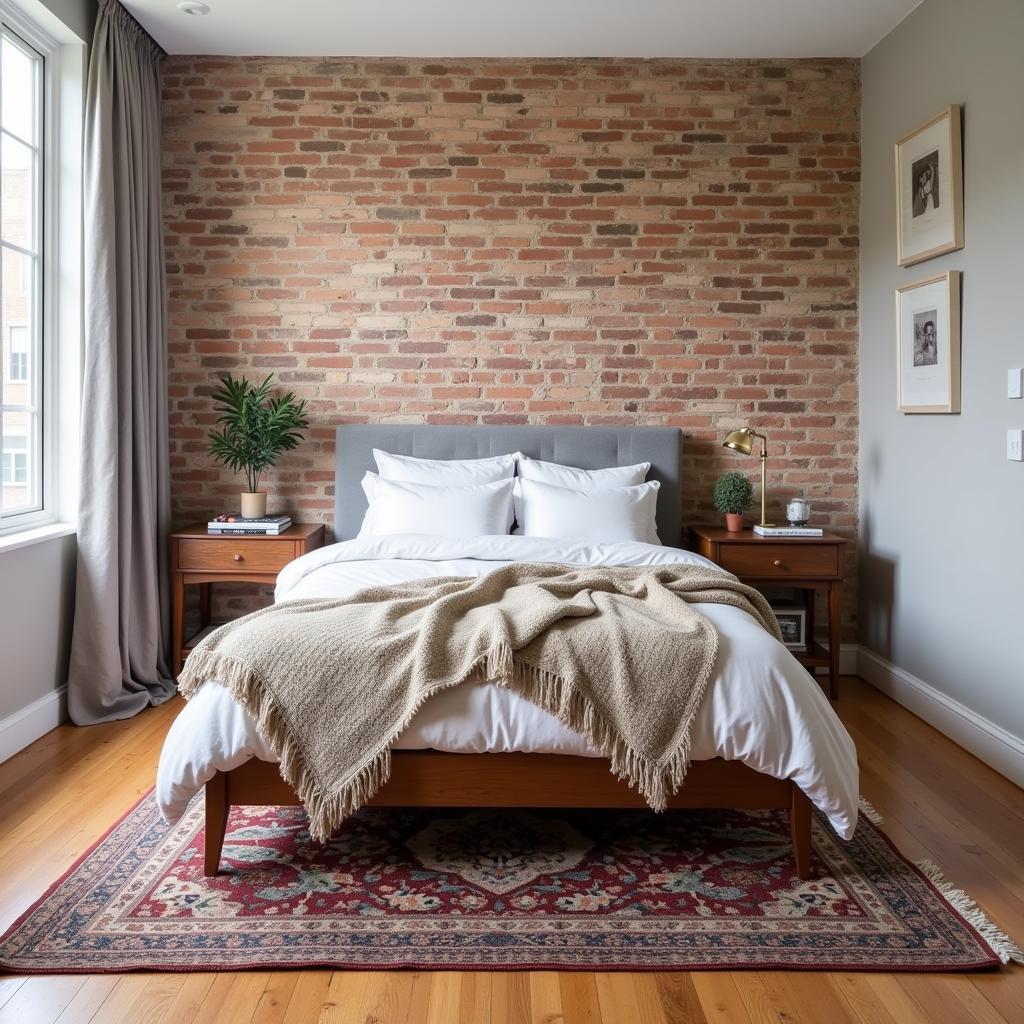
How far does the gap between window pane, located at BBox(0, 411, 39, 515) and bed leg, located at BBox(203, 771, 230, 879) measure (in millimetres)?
1798

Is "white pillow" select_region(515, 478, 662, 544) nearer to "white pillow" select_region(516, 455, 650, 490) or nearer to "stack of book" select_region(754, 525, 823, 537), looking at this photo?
"white pillow" select_region(516, 455, 650, 490)

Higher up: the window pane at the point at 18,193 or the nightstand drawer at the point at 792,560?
the window pane at the point at 18,193

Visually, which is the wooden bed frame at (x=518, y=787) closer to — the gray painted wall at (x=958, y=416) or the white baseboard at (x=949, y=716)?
the white baseboard at (x=949, y=716)

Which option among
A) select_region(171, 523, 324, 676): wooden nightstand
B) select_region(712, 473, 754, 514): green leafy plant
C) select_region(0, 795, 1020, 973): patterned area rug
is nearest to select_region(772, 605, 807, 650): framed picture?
select_region(712, 473, 754, 514): green leafy plant

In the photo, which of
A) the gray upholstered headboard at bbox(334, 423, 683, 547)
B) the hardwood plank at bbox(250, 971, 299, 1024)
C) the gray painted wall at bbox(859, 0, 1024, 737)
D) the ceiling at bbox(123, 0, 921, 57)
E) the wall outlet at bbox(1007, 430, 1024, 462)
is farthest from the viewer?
the gray upholstered headboard at bbox(334, 423, 683, 547)

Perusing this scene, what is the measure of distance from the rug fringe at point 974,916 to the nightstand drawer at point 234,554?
286 cm

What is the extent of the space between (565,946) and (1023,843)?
149cm

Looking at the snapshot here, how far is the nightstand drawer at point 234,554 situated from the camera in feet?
14.0

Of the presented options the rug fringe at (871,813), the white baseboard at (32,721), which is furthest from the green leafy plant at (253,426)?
the rug fringe at (871,813)

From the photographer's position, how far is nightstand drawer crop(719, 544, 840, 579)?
4242 mm

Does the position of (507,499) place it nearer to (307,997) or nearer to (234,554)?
(234,554)

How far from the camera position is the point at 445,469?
442 cm

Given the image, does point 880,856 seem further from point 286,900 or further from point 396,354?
point 396,354

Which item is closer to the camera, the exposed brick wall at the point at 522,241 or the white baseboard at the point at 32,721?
the white baseboard at the point at 32,721
